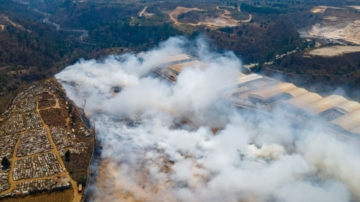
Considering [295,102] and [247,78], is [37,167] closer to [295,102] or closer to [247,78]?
[295,102]

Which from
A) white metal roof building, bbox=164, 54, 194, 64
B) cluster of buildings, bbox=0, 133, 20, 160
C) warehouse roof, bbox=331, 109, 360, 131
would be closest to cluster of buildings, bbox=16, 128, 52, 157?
cluster of buildings, bbox=0, 133, 20, 160

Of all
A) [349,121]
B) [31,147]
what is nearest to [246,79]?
[349,121]

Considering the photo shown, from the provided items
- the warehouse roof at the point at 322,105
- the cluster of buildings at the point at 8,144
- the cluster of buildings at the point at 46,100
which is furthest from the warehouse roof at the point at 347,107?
the cluster of buildings at the point at 8,144

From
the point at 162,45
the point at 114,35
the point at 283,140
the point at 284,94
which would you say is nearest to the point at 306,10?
the point at 162,45

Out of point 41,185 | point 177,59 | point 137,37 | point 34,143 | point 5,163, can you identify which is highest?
point 5,163

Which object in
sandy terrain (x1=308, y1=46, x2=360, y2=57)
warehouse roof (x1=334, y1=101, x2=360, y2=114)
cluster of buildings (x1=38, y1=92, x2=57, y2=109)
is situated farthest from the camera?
sandy terrain (x1=308, y1=46, x2=360, y2=57)

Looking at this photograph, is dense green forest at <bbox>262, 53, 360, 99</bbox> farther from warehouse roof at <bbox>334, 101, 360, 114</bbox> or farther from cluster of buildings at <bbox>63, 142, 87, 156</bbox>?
cluster of buildings at <bbox>63, 142, 87, 156</bbox>

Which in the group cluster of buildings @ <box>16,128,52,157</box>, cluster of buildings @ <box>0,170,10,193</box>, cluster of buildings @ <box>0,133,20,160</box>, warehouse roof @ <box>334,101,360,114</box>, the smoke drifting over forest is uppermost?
cluster of buildings @ <box>0,170,10,193</box>
